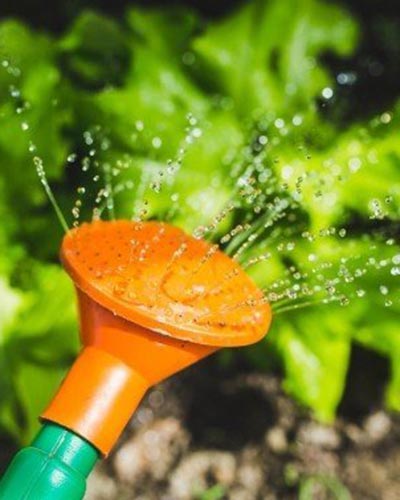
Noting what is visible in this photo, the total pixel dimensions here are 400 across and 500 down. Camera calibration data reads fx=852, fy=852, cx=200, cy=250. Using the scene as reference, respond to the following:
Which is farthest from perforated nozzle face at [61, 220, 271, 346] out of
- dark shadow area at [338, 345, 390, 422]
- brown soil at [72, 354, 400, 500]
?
dark shadow area at [338, 345, 390, 422]

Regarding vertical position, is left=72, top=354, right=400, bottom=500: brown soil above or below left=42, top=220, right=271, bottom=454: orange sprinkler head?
below

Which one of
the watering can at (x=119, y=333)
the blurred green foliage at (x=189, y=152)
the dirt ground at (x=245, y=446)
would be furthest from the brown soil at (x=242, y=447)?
the watering can at (x=119, y=333)

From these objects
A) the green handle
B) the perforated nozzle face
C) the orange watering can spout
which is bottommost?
the green handle

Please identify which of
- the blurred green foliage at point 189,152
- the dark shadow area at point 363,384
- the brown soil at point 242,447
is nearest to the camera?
the blurred green foliage at point 189,152

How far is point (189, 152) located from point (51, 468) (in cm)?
83

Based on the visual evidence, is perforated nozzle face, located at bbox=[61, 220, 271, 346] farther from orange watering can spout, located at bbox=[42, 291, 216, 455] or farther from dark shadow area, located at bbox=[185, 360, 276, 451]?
dark shadow area, located at bbox=[185, 360, 276, 451]

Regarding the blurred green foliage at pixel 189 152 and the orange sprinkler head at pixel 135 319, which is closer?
the orange sprinkler head at pixel 135 319

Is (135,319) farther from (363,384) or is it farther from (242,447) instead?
(363,384)

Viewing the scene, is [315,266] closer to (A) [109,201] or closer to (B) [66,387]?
(A) [109,201]

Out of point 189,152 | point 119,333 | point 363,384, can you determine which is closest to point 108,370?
point 119,333

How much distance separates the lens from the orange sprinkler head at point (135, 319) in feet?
3.05

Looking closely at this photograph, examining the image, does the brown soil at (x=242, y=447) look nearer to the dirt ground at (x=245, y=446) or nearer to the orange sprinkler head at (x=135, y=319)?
the dirt ground at (x=245, y=446)

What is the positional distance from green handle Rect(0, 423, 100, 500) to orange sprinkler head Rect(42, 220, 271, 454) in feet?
0.05

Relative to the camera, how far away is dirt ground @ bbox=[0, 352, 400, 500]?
172cm
